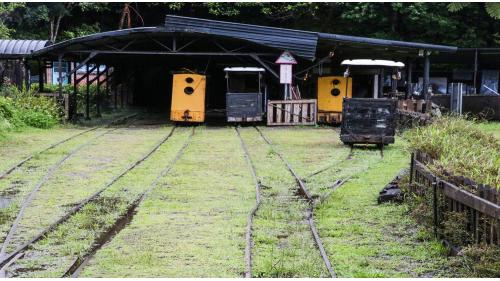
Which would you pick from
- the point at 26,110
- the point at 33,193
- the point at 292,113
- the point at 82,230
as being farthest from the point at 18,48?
the point at 82,230

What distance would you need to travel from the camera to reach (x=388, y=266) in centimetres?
732

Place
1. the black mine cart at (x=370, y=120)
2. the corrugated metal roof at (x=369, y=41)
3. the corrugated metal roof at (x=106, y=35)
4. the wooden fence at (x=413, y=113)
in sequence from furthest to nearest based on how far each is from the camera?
the corrugated metal roof at (x=369, y=41) → the corrugated metal roof at (x=106, y=35) → the wooden fence at (x=413, y=113) → the black mine cart at (x=370, y=120)

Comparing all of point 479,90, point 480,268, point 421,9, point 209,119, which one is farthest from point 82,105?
point 480,268

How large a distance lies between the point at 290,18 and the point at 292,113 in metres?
18.7

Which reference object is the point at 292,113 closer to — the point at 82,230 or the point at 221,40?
the point at 221,40

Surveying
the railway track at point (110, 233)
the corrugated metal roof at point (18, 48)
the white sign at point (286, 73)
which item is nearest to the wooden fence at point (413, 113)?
the white sign at point (286, 73)

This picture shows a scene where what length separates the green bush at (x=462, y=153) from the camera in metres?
8.39

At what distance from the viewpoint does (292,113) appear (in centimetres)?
2580

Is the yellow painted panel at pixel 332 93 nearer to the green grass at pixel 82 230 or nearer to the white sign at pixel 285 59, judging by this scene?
the white sign at pixel 285 59

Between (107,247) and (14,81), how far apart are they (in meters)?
24.6

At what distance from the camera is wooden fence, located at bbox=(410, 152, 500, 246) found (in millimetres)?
6738

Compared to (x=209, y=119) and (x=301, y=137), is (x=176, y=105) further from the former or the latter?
(x=301, y=137)

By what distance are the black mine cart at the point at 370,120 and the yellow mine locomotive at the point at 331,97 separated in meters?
8.66

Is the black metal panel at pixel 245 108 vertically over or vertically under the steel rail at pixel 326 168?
over
